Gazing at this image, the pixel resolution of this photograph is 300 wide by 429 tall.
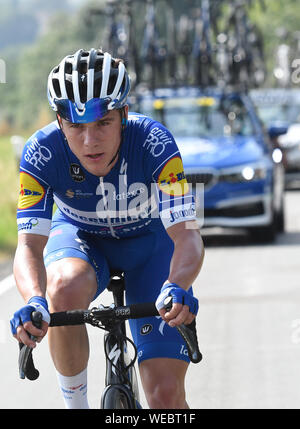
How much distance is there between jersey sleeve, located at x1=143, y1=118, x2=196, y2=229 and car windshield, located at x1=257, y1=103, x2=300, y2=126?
1999 cm

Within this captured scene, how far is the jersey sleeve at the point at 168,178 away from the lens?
14.3 ft

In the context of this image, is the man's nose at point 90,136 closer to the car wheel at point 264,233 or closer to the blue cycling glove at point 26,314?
the blue cycling glove at point 26,314

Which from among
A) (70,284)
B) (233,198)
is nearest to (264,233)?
(233,198)

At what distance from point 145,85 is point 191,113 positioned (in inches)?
134

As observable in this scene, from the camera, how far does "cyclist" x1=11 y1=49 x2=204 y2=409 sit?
4.21 m

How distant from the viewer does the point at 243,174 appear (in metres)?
12.9

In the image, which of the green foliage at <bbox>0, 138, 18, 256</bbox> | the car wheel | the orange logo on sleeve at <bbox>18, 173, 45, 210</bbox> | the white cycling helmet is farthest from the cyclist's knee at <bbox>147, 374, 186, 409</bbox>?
the green foliage at <bbox>0, 138, 18, 256</bbox>

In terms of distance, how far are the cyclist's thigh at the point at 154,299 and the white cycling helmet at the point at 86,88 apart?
87cm

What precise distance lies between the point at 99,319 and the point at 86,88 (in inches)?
35.8

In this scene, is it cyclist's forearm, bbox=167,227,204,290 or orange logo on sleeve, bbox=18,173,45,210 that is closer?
cyclist's forearm, bbox=167,227,204,290

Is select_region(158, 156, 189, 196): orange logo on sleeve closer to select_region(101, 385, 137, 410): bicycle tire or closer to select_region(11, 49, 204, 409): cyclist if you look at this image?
select_region(11, 49, 204, 409): cyclist

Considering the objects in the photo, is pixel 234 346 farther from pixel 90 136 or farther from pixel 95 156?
pixel 90 136

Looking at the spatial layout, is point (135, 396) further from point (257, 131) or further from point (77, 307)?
point (257, 131)

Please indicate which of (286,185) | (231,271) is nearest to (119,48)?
(286,185)
